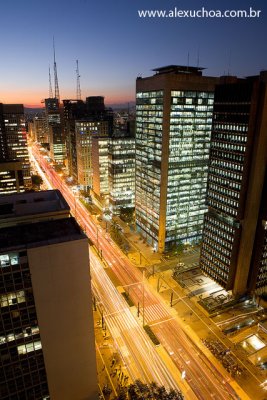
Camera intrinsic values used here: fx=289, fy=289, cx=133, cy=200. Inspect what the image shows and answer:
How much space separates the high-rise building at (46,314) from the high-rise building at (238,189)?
179 feet

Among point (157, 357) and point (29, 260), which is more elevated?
point (29, 260)

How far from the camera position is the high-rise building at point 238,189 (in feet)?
265

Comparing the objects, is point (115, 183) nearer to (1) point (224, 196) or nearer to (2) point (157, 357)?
(1) point (224, 196)

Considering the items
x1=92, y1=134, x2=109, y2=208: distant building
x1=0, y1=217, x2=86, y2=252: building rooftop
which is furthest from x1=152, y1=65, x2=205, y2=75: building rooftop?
x1=0, y1=217, x2=86, y2=252: building rooftop

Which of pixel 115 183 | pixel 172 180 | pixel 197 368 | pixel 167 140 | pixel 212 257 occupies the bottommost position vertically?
pixel 197 368

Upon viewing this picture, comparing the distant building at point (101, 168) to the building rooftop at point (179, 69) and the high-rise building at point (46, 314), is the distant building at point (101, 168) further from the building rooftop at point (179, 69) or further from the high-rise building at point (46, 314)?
the high-rise building at point (46, 314)

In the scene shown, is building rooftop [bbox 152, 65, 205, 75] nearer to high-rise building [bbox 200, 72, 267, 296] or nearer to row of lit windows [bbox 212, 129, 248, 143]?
high-rise building [bbox 200, 72, 267, 296]

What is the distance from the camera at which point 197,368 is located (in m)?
71.2

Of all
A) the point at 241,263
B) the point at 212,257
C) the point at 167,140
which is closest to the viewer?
the point at 241,263

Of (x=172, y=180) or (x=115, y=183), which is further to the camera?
(x=115, y=183)

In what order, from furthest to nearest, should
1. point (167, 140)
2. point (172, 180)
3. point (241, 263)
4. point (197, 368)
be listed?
point (172, 180) < point (167, 140) < point (241, 263) < point (197, 368)

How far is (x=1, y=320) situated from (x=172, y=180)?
270ft

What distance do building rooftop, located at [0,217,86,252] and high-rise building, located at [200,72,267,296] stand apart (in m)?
53.9

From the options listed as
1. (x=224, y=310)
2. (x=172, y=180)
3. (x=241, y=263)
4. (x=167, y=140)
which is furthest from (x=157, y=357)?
(x=167, y=140)
